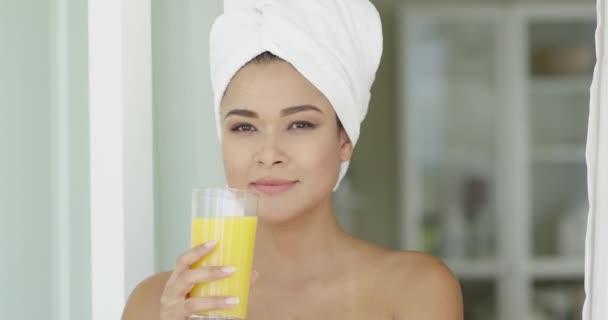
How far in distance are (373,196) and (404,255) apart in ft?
11.3

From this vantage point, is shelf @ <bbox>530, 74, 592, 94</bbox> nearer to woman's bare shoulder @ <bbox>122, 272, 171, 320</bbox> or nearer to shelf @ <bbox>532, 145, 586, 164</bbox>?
shelf @ <bbox>532, 145, 586, 164</bbox>

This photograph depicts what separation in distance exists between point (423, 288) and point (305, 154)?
329 mm

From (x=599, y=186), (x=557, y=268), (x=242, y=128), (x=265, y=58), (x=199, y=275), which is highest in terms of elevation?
(x=265, y=58)

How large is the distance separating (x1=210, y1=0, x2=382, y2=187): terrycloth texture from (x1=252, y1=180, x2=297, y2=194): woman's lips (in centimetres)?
17

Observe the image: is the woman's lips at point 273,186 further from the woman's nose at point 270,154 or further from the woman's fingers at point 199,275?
the woman's fingers at point 199,275

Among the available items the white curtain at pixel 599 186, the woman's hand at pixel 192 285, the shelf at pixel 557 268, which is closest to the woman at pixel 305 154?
the woman's hand at pixel 192 285

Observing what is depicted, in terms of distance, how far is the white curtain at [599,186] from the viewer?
1370 millimetres

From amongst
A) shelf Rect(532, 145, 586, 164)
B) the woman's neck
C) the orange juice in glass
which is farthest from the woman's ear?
shelf Rect(532, 145, 586, 164)

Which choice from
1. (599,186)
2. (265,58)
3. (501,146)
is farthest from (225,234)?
(501,146)

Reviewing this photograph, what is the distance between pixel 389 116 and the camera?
5109mm

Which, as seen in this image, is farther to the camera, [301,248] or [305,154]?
[301,248]

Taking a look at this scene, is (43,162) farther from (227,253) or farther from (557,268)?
(557,268)

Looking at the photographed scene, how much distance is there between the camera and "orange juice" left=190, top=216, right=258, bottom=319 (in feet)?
4.30

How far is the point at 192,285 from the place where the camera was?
1330 millimetres
